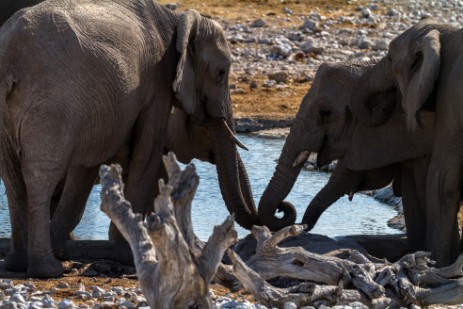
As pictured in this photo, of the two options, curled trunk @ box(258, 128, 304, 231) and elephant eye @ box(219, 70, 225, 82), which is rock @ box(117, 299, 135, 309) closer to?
curled trunk @ box(258, 128, 304, 231)

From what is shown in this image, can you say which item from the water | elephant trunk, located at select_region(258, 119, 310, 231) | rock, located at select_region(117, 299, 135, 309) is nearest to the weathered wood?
rock, located at select_region(117, 299, 135, 309)

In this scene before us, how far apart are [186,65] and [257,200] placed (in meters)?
2.44

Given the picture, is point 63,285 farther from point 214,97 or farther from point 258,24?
point 258,24

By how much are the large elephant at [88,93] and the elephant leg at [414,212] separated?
2.91ft

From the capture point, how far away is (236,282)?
257 inches

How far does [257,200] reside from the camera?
35.6 feet

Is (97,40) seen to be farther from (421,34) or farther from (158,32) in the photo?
(421,34)

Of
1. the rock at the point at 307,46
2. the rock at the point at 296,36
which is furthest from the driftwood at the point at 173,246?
the rock at the point at 296,36

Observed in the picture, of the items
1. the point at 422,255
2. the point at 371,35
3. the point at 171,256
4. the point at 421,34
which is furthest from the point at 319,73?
the point at 371,35

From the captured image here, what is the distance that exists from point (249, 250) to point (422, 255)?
149cm

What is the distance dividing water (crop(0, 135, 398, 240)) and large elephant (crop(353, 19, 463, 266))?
1765 millimetres

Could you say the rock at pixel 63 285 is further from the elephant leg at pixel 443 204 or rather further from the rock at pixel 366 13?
the rock at pixel 366 13

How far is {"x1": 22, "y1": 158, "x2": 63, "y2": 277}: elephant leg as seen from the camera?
737cm

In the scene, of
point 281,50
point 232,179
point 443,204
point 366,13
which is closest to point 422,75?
point 443,204
